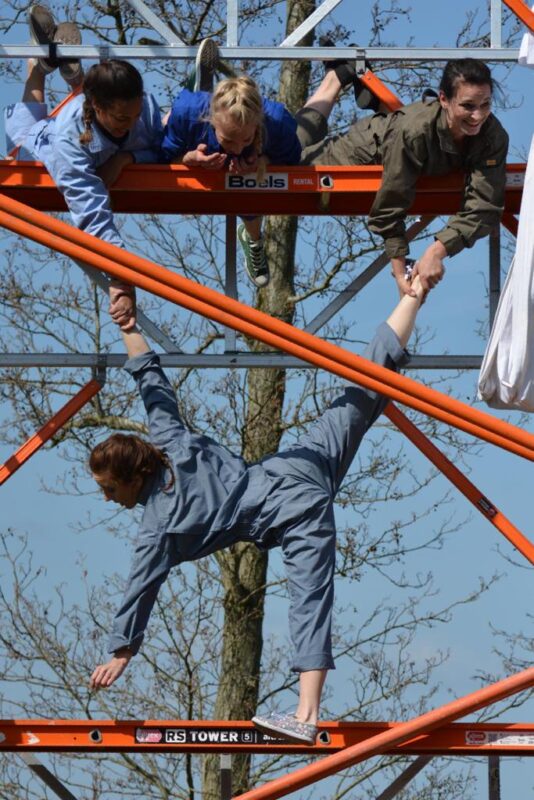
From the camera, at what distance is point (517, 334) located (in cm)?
779

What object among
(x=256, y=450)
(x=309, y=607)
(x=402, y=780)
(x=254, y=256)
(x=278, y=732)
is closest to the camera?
(x=278, y=732)

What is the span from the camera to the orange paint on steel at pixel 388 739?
7.54 metres

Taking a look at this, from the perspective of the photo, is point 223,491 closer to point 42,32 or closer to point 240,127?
point 240,127

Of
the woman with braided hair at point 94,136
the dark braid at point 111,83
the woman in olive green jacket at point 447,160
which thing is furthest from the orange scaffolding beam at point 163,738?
the dark braid at point 111,83

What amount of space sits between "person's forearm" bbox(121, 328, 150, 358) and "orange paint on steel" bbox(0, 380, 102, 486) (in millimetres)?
775

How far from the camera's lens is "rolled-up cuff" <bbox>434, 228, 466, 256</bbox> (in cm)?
793

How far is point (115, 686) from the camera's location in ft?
50.2

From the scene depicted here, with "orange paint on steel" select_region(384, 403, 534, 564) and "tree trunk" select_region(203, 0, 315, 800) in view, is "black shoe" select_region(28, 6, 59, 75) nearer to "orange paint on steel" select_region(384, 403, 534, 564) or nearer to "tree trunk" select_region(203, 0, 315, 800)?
"orange paint on steel" select_region(384, 403, 534, 564)

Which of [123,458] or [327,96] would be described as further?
[327,96]

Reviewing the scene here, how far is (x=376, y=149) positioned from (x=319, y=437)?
4.48 ft

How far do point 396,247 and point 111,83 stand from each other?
128 centimetres

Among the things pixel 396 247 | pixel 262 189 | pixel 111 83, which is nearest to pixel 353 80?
pixel 262 189

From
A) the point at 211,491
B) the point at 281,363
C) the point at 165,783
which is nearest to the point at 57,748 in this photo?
the point at 211,491

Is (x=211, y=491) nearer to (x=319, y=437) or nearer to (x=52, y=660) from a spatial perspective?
(x=319, y=437)
